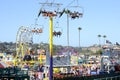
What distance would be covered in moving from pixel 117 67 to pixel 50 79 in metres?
19.8

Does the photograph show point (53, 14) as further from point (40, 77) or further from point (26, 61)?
point (26, 61)

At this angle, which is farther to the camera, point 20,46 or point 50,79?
point 20,46

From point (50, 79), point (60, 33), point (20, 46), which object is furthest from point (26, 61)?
point (50, 79)

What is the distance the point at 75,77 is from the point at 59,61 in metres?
18.8

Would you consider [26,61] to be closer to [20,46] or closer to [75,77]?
[20,46]

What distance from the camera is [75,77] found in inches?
1216

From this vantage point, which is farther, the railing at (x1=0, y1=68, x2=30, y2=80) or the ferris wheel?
the ferris wheel

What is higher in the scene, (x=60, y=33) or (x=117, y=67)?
(x=60, y=33)

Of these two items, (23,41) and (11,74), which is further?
(23,41)

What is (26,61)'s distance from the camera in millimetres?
65688

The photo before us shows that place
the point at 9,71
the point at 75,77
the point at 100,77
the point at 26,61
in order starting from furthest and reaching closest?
the point at 26,61, the point at 100,77, the point at 75,77, the point at 9,71

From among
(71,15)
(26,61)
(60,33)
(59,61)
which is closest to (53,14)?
(71,15)

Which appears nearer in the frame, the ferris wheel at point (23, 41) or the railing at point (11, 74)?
the railing at point (11, 74)

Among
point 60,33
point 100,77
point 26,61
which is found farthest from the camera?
point 26,61
